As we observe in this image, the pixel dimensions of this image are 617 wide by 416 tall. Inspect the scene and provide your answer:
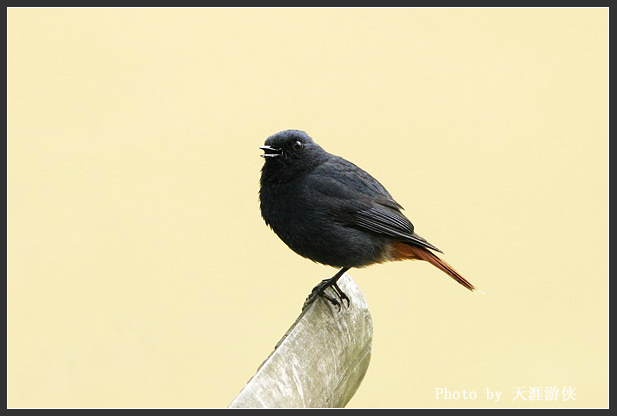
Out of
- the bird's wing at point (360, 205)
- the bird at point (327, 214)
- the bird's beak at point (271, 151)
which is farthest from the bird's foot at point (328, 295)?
the bird's beak at point (271, 151)

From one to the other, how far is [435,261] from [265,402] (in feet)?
7.73

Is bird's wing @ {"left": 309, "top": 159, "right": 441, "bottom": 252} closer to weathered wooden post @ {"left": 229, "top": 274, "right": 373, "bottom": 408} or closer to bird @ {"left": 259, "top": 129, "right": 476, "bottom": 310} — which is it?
bird @ {"left": 259, "top": 129, "right": 476, "bottom": 310}

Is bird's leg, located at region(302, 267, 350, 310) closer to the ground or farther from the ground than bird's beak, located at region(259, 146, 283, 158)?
closer to the ground

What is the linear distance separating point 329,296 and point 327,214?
53cm

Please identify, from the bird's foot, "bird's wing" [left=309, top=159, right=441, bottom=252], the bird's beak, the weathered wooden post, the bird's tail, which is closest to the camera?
the weathered wooden post

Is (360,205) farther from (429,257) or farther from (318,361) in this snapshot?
(318,361)

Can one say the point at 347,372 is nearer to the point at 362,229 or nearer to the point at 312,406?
the point at 312,406

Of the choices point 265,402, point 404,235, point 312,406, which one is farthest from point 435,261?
point 265,402

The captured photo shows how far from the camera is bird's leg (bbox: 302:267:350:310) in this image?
5156 mm

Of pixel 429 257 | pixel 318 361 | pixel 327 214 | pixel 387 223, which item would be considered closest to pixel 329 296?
pixel 327 214

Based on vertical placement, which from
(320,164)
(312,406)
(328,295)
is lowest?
(312,406)

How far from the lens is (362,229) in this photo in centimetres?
548

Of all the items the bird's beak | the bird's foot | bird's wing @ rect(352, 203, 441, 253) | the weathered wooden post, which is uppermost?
the bird's beak

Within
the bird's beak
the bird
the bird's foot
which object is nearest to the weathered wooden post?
the bird's foot
